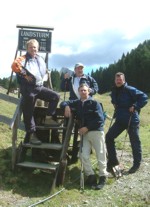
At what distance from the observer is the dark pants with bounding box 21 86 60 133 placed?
8.90 metres

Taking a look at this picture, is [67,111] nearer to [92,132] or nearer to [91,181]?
[92,132]

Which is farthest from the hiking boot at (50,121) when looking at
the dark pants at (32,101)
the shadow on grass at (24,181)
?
the shadow on grass at (24,181)

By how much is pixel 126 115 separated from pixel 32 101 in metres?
2.51

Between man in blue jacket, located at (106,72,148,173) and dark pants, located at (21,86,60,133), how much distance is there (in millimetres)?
1687

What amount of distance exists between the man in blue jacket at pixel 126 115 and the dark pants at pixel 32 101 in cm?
169

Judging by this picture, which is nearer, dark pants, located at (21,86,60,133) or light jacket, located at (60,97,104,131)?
light jacket, located at (60,97,104,131)

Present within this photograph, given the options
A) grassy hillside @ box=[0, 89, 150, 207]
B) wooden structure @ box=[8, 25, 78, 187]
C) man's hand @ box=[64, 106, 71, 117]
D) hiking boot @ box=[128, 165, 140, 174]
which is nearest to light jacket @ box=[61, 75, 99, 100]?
wooden structure @ box=[8, 25, 78, 187]

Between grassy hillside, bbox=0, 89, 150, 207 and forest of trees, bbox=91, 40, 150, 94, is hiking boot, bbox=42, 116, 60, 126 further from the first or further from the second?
forest of trees, bbox=91, 40, 150, 94

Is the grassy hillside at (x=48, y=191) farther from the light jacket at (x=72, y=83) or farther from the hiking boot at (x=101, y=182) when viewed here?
the light jacket at (x=72, y=83)

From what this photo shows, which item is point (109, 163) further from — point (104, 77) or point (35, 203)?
point (104, 77)

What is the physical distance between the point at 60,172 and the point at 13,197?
3.98ft

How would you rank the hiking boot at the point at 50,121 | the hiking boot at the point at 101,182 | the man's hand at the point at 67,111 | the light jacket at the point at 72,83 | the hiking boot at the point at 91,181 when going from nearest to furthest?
the hiking boot at the point at 101,182 → the hiking boot at the point at 91,181 → the man's hand at the point at 67,111 → the hiking boot at the point at 50,121 → the light jacket at the point at 72,83

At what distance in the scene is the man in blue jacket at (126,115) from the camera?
952 cm

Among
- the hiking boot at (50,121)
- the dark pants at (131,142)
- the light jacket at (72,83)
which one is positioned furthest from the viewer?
the light jacket at (72,83)
